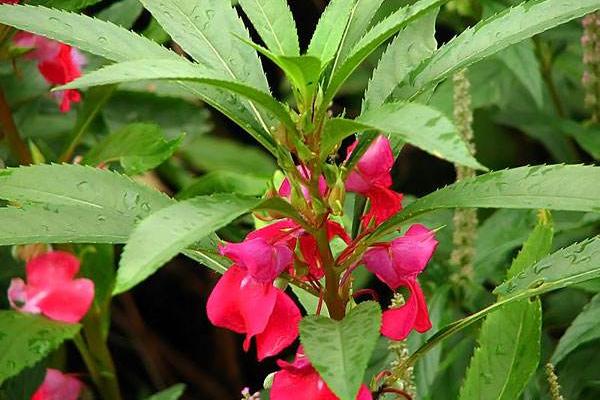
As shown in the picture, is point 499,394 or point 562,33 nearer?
point 499,394

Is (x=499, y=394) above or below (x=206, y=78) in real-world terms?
below

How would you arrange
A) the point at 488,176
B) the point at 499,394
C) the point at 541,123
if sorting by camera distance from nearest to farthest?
the point at 488,176
the point at 499,394
the point at 541,123

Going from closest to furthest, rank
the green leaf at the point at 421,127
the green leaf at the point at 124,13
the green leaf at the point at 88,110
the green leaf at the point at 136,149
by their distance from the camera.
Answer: the green leaf at the point at 421,127 → the green leaf at the point at 136,149 → the green leaf at the point at 88,110 → the green leaf at the point at 124,13

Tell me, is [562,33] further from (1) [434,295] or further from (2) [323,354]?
(2) [323,354]

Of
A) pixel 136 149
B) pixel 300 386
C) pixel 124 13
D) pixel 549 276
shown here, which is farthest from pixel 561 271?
pixel 124 13

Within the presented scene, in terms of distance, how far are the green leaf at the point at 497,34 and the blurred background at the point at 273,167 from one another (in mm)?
85

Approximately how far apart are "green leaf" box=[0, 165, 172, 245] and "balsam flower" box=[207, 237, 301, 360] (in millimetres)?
90

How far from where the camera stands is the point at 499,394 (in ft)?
2.91

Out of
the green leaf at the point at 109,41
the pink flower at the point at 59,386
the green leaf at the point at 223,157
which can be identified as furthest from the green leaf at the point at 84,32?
the green leaf at the point at 223,157

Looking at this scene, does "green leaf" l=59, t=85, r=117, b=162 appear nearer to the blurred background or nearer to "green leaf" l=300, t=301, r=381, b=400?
the blurred background

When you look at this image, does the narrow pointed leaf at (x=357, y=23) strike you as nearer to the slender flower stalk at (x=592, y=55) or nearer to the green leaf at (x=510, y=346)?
the green leaf at (x=510, y=346)

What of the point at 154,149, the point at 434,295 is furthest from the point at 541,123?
the point at 154,149

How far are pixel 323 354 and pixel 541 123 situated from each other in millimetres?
1010

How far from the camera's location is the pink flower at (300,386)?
0.73m
